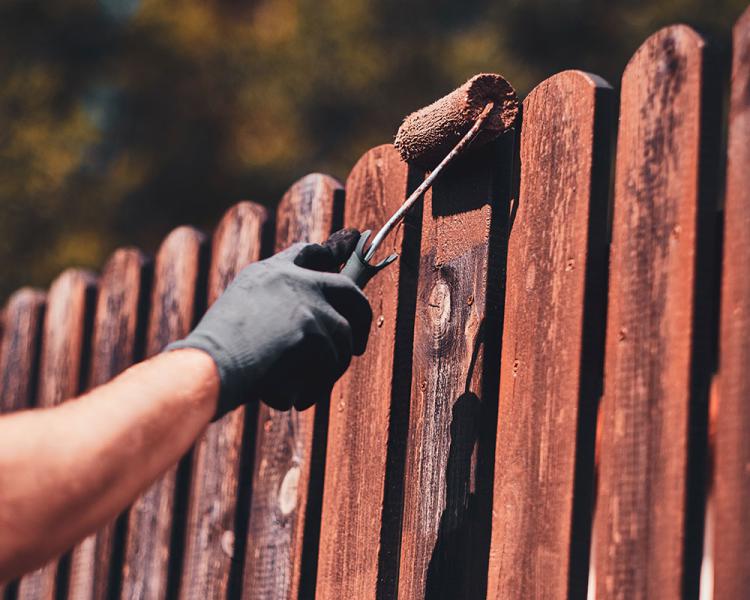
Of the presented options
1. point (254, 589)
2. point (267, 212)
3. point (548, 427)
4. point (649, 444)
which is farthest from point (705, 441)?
point (267, 212)

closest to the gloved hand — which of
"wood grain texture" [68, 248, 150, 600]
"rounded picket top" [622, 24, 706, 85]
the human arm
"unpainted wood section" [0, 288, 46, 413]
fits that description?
the human arm

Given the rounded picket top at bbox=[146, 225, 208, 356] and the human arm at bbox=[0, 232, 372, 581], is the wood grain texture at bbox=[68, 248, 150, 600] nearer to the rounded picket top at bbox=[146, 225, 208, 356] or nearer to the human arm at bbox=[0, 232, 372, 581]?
the rounded picket top at bbox=[146, 225, 208, 356]

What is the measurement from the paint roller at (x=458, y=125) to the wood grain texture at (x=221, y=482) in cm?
76

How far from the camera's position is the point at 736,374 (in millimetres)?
1355

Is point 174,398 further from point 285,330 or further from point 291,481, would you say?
point 291,481

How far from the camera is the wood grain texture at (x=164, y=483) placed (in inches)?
103

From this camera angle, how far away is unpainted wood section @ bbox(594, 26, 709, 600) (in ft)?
4.62

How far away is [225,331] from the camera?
1.59 meters

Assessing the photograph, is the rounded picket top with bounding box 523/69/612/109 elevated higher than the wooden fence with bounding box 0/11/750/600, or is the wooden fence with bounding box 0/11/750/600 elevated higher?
the rounded picket top with bounding box 523/69/612/109

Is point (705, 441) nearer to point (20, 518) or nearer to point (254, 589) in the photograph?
point (20, 518)

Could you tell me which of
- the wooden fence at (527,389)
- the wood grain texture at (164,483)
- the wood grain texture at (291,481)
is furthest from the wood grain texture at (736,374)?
the wood grain texture at (164,483)

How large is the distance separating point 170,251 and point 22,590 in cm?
125

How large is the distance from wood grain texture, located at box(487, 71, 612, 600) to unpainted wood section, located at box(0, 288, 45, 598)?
86.5 inches

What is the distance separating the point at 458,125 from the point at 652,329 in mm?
558
